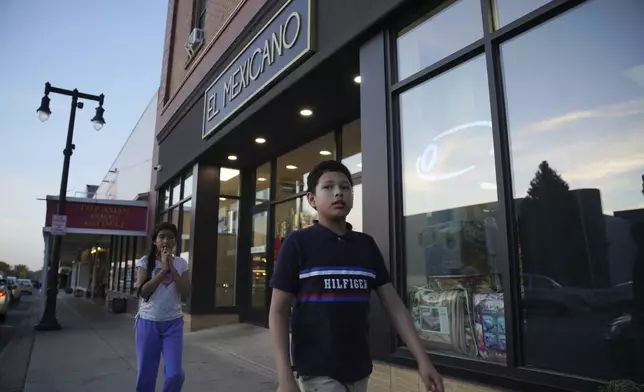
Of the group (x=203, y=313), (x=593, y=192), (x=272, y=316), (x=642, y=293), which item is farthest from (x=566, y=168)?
(x=203, y=313)

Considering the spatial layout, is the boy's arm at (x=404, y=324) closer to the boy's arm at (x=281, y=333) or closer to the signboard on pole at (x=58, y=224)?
the boy's arm at (x=281, y=333)

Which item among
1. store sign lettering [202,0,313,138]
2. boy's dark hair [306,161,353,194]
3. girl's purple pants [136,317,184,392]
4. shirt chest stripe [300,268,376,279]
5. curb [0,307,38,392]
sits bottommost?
curb [0,307,38,392]

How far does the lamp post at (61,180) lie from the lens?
36.8ft

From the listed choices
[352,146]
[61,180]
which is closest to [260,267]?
[352,146]

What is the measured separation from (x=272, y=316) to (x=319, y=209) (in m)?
0.52

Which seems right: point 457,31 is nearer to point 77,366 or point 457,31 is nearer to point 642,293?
point 642,293

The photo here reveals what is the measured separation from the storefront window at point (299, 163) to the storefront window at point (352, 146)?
359mm

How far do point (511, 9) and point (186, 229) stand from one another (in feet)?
32.2

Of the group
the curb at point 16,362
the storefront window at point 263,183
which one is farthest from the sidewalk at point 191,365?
the storefront window at point 263,183

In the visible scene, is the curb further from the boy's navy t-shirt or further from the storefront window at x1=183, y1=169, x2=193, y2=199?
the boy's navy t-shirt

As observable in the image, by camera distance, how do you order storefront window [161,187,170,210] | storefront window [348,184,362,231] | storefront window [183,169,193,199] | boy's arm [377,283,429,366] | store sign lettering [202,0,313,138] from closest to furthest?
boy's arm [377,283,429,366]
store sign lettering [202,0,313,138]
storefront window [348,184,362,231]
storefront window [183,169,193,199]
storefront window [161,187,170,210]

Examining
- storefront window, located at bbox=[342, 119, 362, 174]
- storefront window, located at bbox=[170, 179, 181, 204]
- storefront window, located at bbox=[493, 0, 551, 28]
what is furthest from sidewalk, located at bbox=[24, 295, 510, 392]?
storefront window, located at bbox=[170, 179, 181, 204]

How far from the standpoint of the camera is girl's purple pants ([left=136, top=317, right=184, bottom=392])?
3.46 metres

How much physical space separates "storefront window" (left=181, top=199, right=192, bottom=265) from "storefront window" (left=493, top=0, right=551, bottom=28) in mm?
9022
